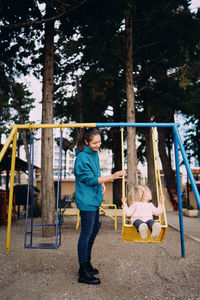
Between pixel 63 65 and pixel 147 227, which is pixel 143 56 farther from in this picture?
pixel 147 227

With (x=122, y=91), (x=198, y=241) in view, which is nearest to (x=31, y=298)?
(x=198, y=241)

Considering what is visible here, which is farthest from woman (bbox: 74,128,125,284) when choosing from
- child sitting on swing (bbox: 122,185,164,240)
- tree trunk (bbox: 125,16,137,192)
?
tree trunk (bbox: 125,16,137,192)

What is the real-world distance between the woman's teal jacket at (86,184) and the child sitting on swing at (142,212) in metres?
0.57

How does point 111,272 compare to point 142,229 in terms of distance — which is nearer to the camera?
point 142,229

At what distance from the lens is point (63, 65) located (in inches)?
408

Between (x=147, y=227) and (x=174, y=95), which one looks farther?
(x=174, y=95)

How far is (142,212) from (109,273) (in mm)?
874

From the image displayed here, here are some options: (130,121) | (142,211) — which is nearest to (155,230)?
(142,211)

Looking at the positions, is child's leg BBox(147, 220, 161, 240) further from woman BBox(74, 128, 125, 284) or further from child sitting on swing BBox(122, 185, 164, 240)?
woman BBox(74, 128, 125, 284)

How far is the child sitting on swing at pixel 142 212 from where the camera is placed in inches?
123

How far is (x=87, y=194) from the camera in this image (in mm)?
2713

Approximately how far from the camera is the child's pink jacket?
11.2 feet

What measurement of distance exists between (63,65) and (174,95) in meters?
4.68

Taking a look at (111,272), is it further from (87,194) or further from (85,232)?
(87,194)
